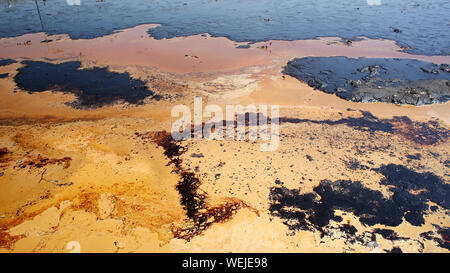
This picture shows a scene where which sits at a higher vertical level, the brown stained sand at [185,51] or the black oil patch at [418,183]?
the brown stained sand at [185,51]

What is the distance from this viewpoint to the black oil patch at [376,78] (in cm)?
901

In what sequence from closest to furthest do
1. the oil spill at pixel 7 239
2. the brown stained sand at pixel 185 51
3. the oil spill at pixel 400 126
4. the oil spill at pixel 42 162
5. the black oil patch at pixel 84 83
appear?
the oil spill at pixel 7 239
the oil spill at pixel 42 162
the oil spill at pixel 400 126
the black oil patch at pixel 84 83
the brown stained sand at pixel 185 51

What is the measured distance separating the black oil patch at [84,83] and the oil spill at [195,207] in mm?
4265

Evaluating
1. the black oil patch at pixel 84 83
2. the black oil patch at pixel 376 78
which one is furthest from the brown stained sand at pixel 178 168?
the black oil patch at pixel 376 78

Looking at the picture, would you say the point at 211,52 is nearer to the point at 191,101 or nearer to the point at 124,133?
the point at 191,101

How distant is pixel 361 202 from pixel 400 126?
3.83 metres

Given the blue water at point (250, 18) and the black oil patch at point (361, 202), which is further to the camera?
the blue water at point (250, 18)

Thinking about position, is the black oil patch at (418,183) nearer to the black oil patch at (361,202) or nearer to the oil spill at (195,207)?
the black oil patch at (361,202)

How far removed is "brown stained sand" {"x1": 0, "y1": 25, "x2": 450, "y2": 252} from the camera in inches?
173


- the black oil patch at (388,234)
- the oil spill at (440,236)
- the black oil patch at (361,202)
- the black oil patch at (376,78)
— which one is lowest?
the oil spill at (440,236)

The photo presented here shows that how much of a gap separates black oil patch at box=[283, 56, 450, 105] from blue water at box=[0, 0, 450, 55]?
2843 mm

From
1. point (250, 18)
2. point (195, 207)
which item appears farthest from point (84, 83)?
point (250, 18)

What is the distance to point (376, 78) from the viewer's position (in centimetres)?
1016

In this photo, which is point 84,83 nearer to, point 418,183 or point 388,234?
point 388,234
